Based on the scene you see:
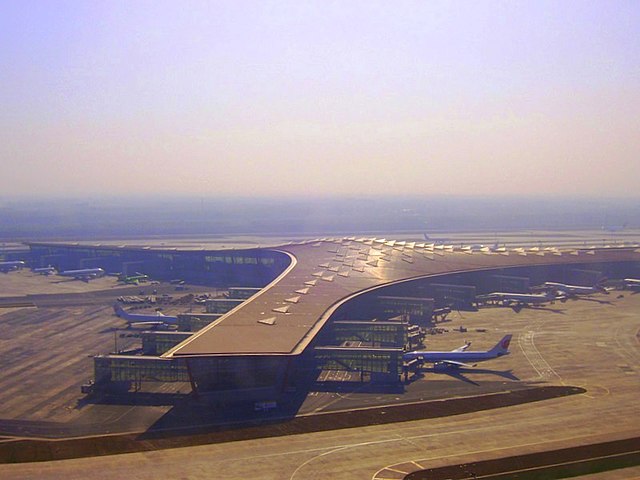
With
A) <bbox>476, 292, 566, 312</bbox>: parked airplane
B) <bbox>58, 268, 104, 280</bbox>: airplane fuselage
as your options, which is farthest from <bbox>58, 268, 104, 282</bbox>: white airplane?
<bbox>476, 292, 566, 312</bbox>: parked airplane

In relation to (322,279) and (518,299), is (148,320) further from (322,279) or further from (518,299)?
(518,299)

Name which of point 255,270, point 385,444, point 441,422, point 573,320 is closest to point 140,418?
point 385,444

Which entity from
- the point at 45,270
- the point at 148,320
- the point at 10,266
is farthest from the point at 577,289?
the point at 10,266

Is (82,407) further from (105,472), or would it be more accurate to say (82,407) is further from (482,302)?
(482,302)

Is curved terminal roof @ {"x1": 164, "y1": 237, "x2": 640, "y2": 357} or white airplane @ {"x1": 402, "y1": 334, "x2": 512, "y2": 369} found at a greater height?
curved terminal roof @ {"x1": 164, "y1": 237, "x2": 640, "y2": 357}

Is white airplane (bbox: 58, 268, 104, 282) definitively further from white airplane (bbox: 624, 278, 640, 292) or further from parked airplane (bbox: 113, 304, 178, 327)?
white airplane (bbox: 624, 278, 640, 292)
